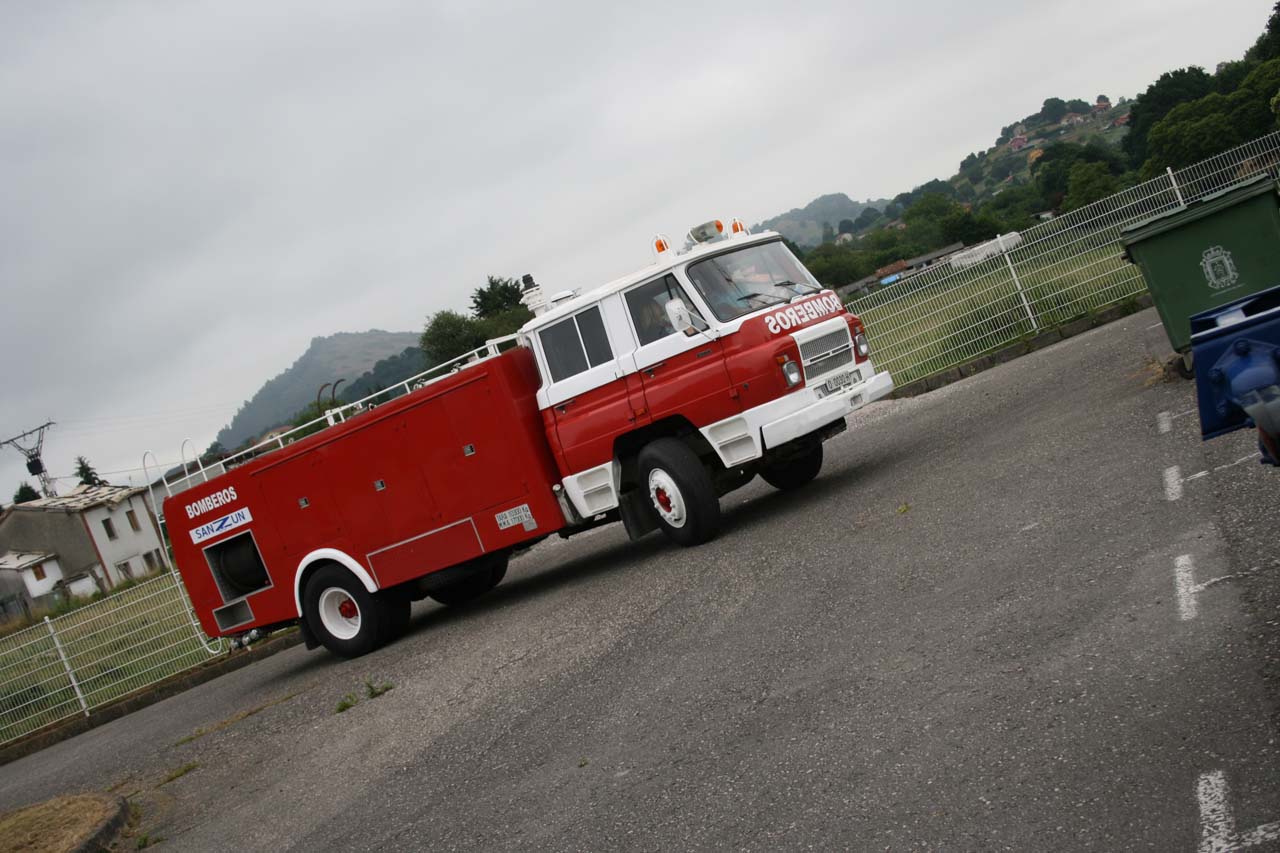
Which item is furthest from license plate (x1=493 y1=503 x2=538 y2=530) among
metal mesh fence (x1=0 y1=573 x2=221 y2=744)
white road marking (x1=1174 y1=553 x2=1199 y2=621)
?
white road marking (x1=1174 y1=553 x2=1199 y2=621)

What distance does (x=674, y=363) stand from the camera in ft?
37.2

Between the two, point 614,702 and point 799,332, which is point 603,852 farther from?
point 799,332

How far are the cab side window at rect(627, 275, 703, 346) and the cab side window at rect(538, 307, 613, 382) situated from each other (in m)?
0.37

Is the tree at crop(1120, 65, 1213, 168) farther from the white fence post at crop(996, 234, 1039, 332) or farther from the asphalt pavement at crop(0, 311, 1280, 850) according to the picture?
the asphalt pavement at crop(0, 311, 1280, 850)

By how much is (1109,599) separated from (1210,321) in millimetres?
1730

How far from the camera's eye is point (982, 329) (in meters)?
19.3

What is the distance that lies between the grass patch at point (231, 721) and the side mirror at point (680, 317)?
546cm

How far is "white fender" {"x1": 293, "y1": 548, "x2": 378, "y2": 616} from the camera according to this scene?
12.8 metres

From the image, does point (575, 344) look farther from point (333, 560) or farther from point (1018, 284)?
point (1018, 284)

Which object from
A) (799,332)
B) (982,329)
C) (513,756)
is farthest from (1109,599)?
(982,329)

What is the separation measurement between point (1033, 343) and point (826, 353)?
353 inches

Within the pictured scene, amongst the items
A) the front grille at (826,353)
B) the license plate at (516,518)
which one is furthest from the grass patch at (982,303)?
the license plate at (516,518)

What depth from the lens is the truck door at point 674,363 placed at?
439 inches

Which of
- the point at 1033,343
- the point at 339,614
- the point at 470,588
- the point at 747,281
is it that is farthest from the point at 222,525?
the point at 1033,343
